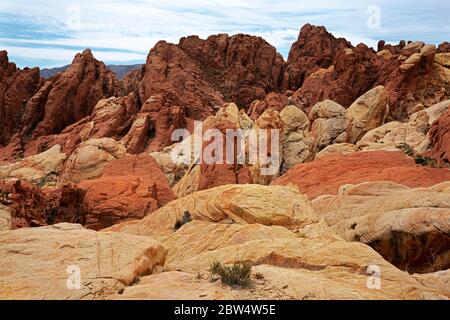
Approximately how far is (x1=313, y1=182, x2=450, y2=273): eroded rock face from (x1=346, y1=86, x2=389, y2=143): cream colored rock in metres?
28.6

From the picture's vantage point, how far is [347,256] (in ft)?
30.0

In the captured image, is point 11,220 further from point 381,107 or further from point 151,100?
point 151,100

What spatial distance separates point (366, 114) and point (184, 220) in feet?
118

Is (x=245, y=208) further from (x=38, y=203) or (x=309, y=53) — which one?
(x=309, y=53)

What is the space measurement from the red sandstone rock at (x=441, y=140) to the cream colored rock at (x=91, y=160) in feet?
78.7

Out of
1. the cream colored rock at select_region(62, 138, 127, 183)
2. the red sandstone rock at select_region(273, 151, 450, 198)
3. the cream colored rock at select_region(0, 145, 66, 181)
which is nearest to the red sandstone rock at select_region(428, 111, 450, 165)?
the red sandstone rock at select_region(273, 151, 450, 198)

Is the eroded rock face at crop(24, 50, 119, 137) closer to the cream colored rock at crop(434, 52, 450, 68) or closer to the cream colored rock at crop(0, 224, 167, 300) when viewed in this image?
the cream colored rock at crop(434, 52, 450, 68)

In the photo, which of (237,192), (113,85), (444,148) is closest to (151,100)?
(113,85)

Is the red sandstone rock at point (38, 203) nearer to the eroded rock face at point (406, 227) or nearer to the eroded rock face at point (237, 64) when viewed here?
the eroded rock face at point (406, 227)

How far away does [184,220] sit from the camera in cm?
1489

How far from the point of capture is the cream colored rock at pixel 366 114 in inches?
1790

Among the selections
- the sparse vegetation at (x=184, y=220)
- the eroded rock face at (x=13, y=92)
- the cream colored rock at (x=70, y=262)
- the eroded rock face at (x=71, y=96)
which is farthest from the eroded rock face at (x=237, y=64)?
the cream colored rock at (x=70, y=262)

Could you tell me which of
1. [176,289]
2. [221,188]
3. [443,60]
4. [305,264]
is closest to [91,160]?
[221,188]

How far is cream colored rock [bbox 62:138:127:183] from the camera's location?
116ft
